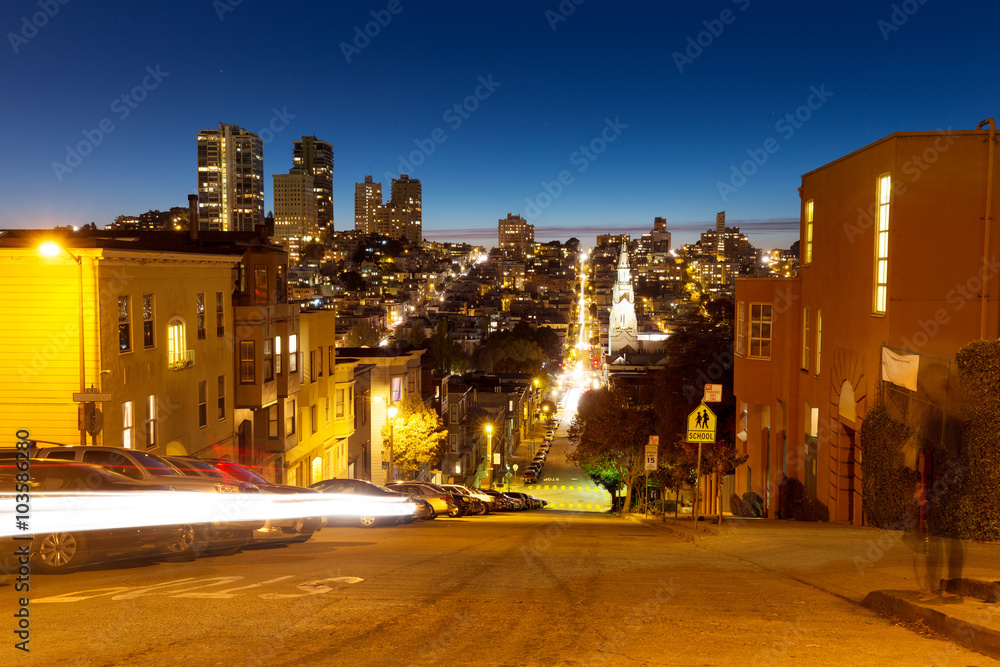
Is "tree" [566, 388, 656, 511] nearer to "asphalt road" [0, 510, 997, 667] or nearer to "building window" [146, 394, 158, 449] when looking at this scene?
"building window" [146, 394, 158, 449]

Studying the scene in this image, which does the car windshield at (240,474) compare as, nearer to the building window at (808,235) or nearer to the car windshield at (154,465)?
the car windshield at (154,465)

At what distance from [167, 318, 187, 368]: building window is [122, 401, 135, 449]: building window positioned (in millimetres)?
2572

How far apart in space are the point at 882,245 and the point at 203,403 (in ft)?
69.0

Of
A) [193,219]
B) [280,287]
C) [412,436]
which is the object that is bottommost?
[412,436]

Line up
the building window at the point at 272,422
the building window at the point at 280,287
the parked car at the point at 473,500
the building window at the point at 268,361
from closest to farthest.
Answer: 1. the building window at the point at 268,361
2. the parked car at the point at 473,500
3. the building window at the point at 280,287
4. the building window at the point at 272,422

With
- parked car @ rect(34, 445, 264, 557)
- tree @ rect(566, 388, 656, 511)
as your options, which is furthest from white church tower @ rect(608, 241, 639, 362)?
parked car @ rect(34, 445, 264, 557)

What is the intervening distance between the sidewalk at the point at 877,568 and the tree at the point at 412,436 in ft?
91.0

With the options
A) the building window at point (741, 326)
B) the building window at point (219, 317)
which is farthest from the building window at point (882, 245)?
the building window at point (219, 317)

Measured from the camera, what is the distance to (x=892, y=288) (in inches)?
754

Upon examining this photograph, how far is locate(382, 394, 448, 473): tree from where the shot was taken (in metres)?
46.7

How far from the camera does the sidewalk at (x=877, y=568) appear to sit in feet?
27.9

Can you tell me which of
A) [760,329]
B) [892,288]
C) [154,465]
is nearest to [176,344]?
[154,465]

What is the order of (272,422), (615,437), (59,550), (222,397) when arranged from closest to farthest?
(59,550) → (222,397) → (272,422) → (615,437)

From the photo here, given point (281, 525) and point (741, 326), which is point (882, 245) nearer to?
point (741, 326)
